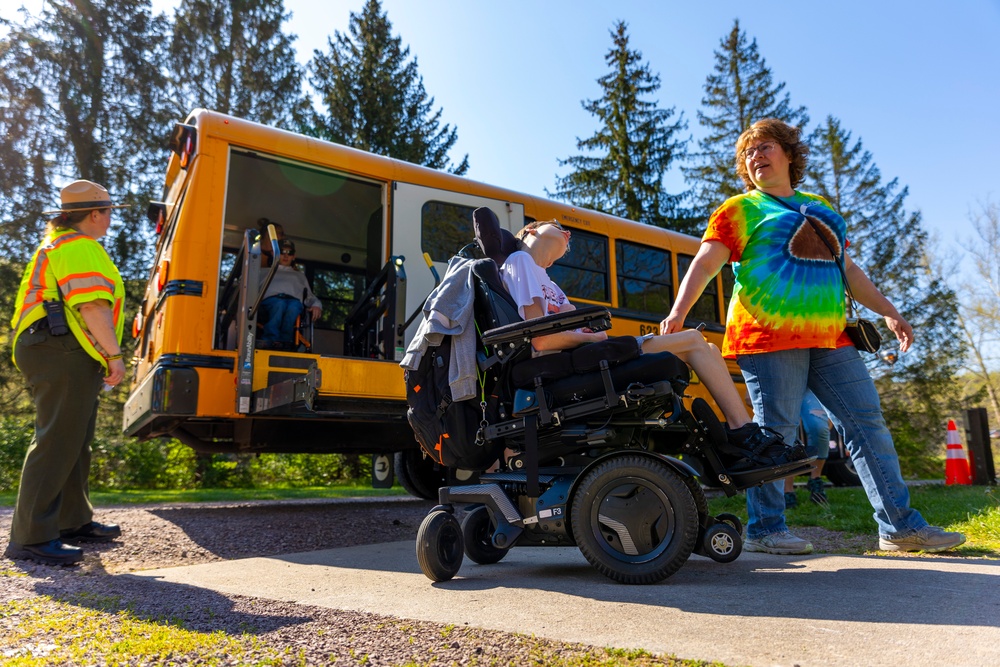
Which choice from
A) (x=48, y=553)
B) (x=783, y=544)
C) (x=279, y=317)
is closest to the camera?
(x=783, y=544)

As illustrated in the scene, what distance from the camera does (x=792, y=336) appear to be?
344 centimetres

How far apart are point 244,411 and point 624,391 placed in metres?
3.09

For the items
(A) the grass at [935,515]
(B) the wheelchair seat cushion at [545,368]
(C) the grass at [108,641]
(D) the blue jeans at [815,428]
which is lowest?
(C) the grass at [108,641]

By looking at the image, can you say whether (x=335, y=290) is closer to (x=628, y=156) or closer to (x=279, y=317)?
(x=279, y=317)

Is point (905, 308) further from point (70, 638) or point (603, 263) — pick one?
point (70, 638)

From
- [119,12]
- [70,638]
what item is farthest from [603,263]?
[119,12]

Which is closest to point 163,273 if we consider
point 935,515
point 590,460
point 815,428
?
point 590,460

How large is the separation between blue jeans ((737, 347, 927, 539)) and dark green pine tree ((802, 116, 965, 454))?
19.6 m

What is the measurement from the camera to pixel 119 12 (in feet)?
60.7

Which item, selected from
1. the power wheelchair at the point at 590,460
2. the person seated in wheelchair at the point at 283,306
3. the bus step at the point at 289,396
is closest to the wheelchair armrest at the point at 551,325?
the power wheelchair at the point at 590,460

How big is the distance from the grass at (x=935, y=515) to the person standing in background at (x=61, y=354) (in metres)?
4.30

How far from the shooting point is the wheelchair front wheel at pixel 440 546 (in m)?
2.85

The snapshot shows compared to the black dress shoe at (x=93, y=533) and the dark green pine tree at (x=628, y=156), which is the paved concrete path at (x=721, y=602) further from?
the dark green pine tree at (x=628, y=156)

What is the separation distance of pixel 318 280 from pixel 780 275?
6036 mm
